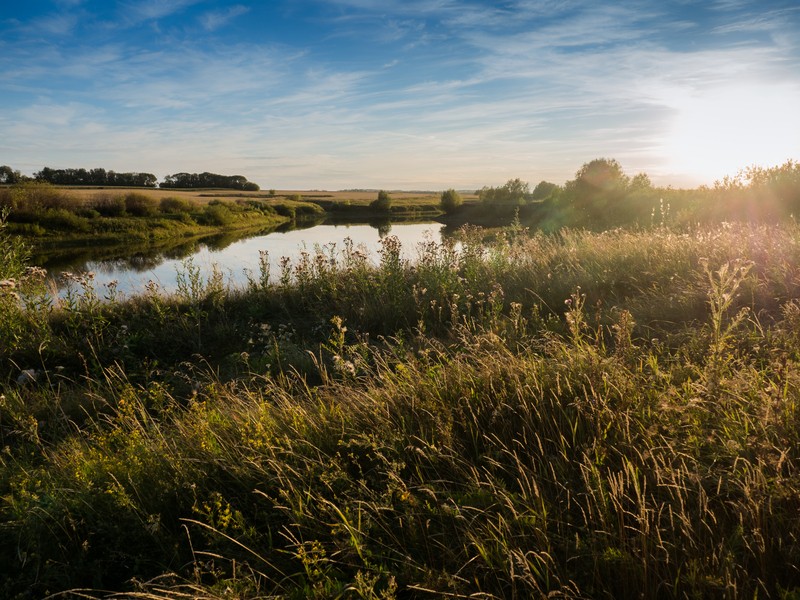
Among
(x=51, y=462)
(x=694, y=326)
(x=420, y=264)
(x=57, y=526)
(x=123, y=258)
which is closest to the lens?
(x=57, y=526)

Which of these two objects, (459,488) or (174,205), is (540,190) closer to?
(174,205)

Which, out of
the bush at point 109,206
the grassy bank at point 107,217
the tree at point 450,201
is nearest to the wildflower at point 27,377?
the grassy bank at point 107,217

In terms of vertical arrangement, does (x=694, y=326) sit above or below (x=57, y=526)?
above

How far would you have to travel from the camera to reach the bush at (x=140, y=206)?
136 ft

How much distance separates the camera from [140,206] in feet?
137

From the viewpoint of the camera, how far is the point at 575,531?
193 centimetres

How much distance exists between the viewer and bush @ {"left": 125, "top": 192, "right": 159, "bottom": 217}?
41594 mm

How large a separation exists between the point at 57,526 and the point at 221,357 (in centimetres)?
389

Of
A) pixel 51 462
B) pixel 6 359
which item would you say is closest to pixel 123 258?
pixel 6 359

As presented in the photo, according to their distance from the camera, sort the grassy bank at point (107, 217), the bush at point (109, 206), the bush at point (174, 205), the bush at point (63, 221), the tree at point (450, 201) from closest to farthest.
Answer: the grassy bank at point (107, 217) < the bush at point (63, 221) < the bush at point (109, 206) < the bush at point (174, 205) < the tree at point (450, 201)

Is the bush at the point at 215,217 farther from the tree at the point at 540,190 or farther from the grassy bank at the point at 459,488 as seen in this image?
the grassy bank at the point at 459,488

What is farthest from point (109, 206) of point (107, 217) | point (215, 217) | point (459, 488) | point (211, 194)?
point (459, 488)

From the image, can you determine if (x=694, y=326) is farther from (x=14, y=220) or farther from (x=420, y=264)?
(x=14, y=220)

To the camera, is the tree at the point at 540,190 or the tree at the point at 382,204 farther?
the tree at the point at 382,204
